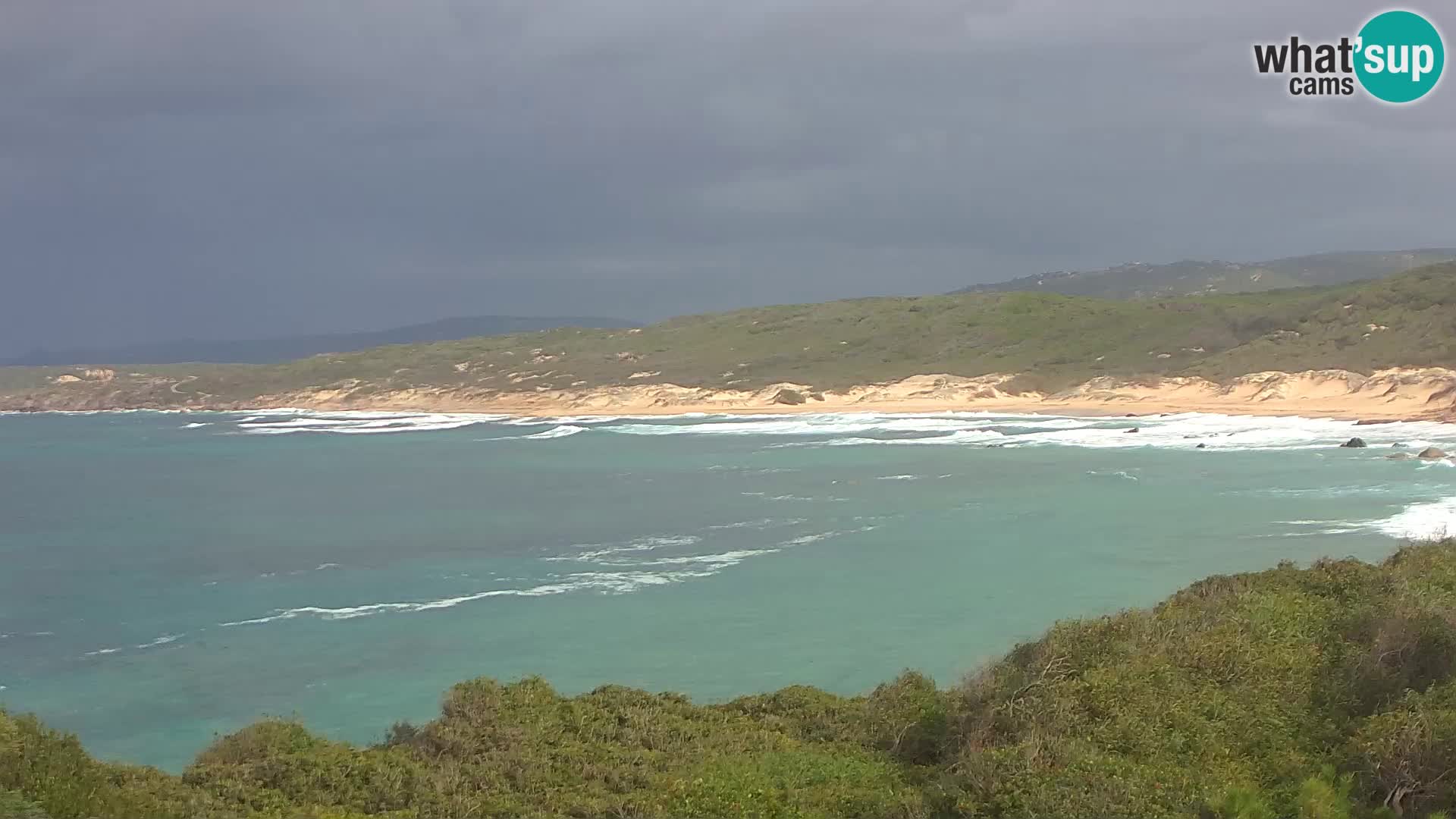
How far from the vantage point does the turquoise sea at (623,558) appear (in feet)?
61.7

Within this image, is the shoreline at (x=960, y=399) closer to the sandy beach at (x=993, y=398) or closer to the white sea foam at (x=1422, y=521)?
the sandy beach at (x=993, y=398)

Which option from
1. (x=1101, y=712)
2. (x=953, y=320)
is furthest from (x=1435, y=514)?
(x=953, y=320)

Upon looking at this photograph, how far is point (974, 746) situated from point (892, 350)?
95122 millimetres

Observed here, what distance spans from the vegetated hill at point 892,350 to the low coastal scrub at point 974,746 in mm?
59661

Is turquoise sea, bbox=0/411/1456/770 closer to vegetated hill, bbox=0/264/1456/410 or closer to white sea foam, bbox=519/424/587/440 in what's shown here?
white sea foam, bbox=519/424/587/440

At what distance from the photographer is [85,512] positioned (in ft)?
139

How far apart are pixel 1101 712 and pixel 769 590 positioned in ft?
47.0

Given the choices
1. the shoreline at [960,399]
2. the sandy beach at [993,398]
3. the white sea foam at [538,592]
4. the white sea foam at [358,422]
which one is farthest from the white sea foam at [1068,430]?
the white sea foam at [538,592]

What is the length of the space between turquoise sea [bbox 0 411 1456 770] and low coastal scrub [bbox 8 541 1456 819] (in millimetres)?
4154

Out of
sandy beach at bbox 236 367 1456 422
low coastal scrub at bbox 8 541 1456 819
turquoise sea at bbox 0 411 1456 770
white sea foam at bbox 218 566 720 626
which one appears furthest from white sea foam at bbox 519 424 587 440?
low coastal scrub at bbox 8 541 1456 819

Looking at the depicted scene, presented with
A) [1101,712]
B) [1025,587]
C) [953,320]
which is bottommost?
[1025,587]

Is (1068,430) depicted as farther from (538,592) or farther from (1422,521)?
(538,592)

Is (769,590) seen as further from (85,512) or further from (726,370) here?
(726,370)

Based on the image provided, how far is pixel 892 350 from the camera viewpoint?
4085 inches
